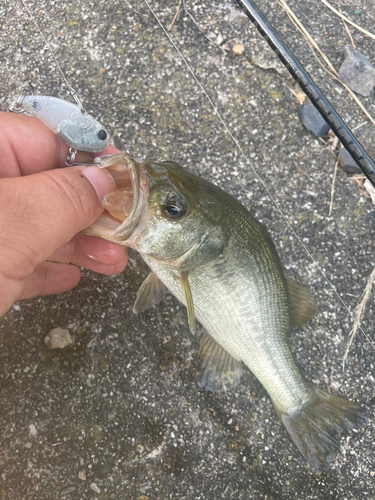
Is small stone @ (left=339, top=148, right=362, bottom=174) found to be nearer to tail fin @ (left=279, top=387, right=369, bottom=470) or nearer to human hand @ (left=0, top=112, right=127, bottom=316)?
tail fin @ (left=279, top=387, right=369, bottom=470)

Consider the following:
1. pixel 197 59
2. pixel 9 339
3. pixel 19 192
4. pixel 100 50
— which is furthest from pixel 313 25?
pixel 9 339

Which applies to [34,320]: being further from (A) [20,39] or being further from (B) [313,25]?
(B) [313,25]

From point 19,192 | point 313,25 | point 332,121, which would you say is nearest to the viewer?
point 19,192

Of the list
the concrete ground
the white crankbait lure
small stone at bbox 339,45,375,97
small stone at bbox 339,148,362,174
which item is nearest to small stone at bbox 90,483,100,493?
the concrete ground

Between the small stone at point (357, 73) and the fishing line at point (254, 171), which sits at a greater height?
the small stone at point (357, 73)

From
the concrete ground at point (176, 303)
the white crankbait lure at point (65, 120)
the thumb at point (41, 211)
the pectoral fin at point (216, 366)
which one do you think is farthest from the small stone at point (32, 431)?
the white crankbait lure at point (65, 120)

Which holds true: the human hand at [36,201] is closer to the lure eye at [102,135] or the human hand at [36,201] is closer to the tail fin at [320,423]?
the lure eye at [102,135]

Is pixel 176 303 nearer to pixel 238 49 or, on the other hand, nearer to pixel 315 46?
pixel 238 49

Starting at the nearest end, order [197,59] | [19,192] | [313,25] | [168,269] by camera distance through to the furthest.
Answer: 1. [19,192]
2. [168,269]
3. [197,59]
4. [313,25]
